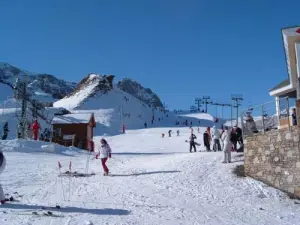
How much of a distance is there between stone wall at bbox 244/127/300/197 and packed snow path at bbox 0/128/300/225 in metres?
0.52

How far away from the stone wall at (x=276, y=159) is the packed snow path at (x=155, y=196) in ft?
1.70

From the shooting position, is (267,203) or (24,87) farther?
(24,87)

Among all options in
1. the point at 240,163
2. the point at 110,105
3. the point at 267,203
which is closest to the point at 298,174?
the point at 267,203

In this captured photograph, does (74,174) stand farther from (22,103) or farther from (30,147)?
(22,103)

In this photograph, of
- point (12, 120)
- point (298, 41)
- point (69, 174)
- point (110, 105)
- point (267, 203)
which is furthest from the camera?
point (110, 105)

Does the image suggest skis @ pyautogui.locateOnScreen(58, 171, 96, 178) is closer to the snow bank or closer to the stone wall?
the stone wall

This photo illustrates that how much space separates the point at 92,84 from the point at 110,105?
17504 millimetres

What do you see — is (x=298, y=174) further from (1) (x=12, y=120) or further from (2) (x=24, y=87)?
(1) (x=12, y=120)

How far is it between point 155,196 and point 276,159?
5094 mm

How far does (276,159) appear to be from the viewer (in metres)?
14.0

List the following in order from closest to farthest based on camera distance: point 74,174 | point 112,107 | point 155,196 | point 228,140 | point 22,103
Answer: point 155,196 < point 74,174 < point 228,140 < point 22,103 < point 112,107

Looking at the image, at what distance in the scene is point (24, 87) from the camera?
36.3 meters

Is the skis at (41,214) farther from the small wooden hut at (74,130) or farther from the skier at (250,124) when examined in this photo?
the small wooden hut at (74,130)

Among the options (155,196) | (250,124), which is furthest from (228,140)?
(155,196)
